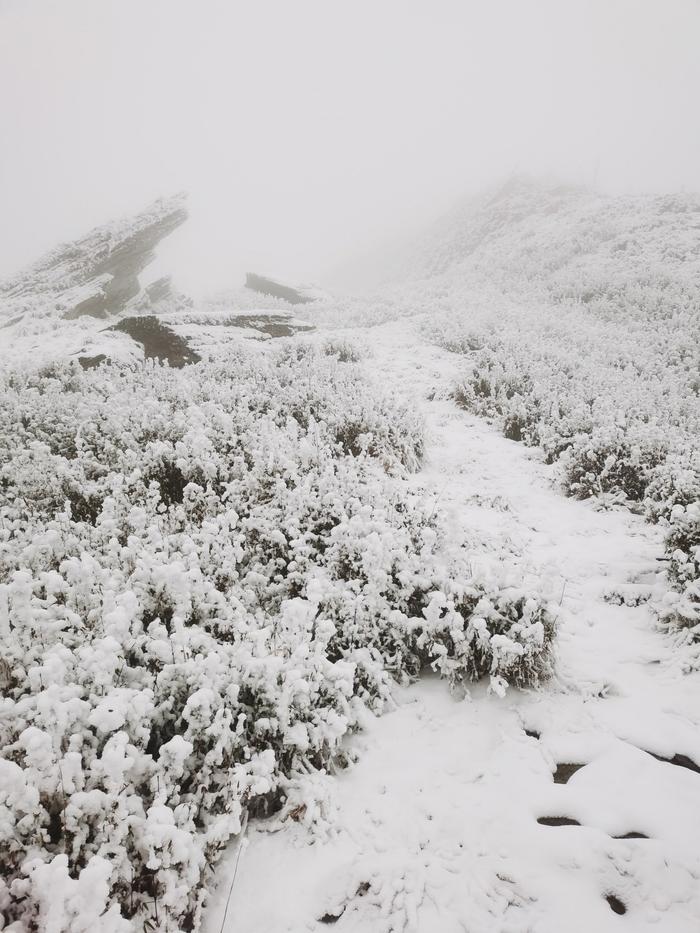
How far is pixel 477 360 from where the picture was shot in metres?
12.5

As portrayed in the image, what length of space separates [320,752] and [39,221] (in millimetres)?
136483

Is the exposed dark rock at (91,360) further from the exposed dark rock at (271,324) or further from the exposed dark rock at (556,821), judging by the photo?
the exposed dark rock at (556,821)

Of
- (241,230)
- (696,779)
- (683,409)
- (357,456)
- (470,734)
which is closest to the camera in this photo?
(696,779)

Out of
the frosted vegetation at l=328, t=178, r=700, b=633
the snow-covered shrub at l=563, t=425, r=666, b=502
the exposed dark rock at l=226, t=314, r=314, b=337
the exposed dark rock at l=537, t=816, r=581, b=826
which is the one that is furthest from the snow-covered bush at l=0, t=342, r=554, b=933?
the exposed dark rock at l=226, t=314, r=314, b=337

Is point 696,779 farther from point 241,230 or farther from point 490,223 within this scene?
point 241,230

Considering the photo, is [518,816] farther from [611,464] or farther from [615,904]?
[611,464]

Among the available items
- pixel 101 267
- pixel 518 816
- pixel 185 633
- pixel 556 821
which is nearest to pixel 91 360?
pixel 185 633

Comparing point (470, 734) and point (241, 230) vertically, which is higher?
point (241, 230)

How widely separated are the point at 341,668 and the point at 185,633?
107cm

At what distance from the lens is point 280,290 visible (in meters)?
27.6

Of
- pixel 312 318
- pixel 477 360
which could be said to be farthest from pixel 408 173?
pixel 477 360

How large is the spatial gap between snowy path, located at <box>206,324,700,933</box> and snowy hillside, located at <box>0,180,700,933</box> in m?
0.02

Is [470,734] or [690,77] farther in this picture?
[690,77]

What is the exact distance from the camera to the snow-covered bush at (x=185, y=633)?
7.15 ft
